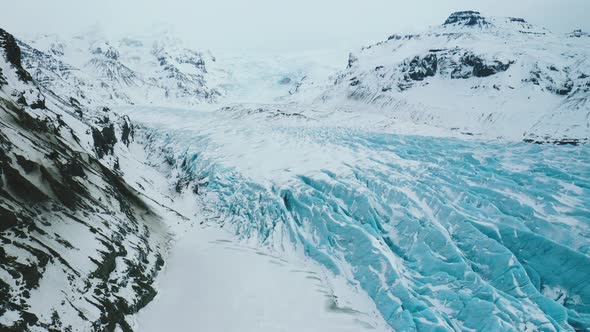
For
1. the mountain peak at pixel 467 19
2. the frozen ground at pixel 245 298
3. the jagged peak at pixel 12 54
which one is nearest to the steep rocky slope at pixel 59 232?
the jagged peak at pixel 12 54

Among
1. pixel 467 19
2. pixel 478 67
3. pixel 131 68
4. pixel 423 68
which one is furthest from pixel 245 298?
pixel 131 68

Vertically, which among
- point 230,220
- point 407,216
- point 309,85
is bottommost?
point 309,85

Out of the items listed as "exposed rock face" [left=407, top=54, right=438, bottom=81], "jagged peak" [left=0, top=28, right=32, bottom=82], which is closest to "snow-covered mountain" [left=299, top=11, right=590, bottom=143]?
"exposed rock face" [left=407, top=54, right=438, bottom=81]

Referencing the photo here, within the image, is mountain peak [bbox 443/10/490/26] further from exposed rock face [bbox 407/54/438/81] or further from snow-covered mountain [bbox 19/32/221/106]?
snow-covered mountain [bbox 19/32/221/106]

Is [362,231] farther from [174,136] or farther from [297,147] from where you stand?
[174,136]

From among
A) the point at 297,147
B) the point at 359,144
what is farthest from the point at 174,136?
the point at 359,144

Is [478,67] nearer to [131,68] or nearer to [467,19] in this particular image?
[467,19]

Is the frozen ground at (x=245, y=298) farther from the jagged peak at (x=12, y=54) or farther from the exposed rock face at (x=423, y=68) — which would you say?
the exposed rock face at (x=423, y=68)
